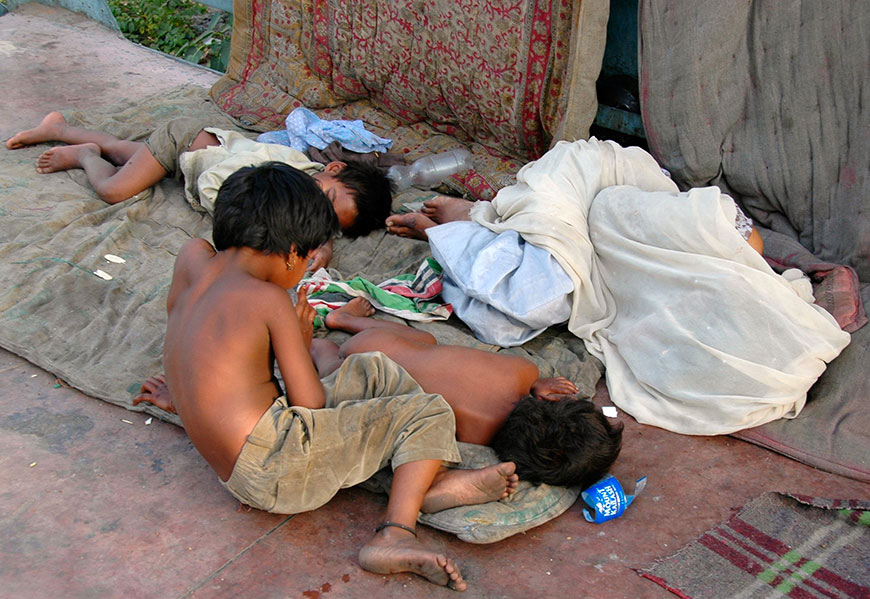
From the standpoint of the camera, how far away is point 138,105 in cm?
475

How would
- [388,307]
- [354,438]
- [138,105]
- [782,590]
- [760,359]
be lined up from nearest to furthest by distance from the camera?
[782,590]
[354,438]
[760,359]
[388,307]
[138,105]

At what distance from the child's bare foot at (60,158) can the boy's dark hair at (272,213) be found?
228cm

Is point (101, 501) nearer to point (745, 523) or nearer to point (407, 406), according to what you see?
point (407, 406)

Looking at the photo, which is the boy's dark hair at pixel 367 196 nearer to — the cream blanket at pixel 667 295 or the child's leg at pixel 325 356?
the cream blanket at pixel 667 295

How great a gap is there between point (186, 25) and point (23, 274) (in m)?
4.97

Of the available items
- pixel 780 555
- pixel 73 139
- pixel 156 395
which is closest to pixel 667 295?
pixel 780 555

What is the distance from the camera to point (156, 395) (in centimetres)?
244

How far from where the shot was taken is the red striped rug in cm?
191

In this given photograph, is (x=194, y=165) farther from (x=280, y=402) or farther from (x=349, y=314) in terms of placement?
(x=280, y=402)

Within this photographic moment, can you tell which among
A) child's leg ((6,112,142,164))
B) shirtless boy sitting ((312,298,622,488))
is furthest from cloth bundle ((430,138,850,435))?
child's leg ((6,112,142,164))

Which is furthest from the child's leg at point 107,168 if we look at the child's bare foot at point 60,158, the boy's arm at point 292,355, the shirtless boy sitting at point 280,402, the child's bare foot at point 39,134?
the boy's arm at point 292,355

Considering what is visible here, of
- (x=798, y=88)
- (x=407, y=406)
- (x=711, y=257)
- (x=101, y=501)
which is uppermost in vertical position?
(x=798, y=88)

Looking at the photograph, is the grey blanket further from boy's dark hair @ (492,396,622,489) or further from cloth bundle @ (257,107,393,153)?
cloth bundle @ (257,107,393,153)

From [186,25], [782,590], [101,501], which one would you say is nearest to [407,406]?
[101,501]
